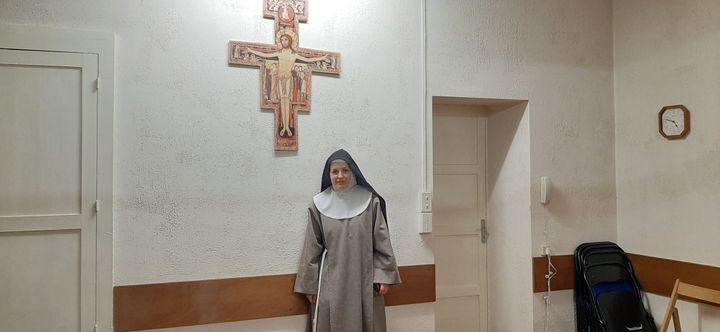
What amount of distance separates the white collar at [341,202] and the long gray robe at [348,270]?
30 millimetres

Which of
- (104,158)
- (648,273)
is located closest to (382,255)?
(104,158)

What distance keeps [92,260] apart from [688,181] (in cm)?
352

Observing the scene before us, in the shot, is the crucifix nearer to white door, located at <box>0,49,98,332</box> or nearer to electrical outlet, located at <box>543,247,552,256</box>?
white door, located at <box>0,49,98,332</box>

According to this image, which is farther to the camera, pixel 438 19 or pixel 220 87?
pixel 438 19

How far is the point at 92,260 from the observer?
7.45ft

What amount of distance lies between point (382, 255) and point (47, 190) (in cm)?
178

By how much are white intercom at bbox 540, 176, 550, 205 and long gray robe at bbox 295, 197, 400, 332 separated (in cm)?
119

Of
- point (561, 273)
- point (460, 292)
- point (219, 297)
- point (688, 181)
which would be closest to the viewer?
point (219, 297)

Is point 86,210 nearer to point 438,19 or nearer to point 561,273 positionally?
point 438,19

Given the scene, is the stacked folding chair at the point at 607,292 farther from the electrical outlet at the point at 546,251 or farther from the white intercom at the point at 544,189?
the white intercom at the point at 544,189

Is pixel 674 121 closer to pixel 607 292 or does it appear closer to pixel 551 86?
pixel 551 86

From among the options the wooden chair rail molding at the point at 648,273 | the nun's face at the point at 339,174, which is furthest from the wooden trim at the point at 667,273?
the nun's face at the point at 339,174

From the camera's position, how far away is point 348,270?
2561 millimetres

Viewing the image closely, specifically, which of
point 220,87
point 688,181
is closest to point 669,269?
point 688,181
